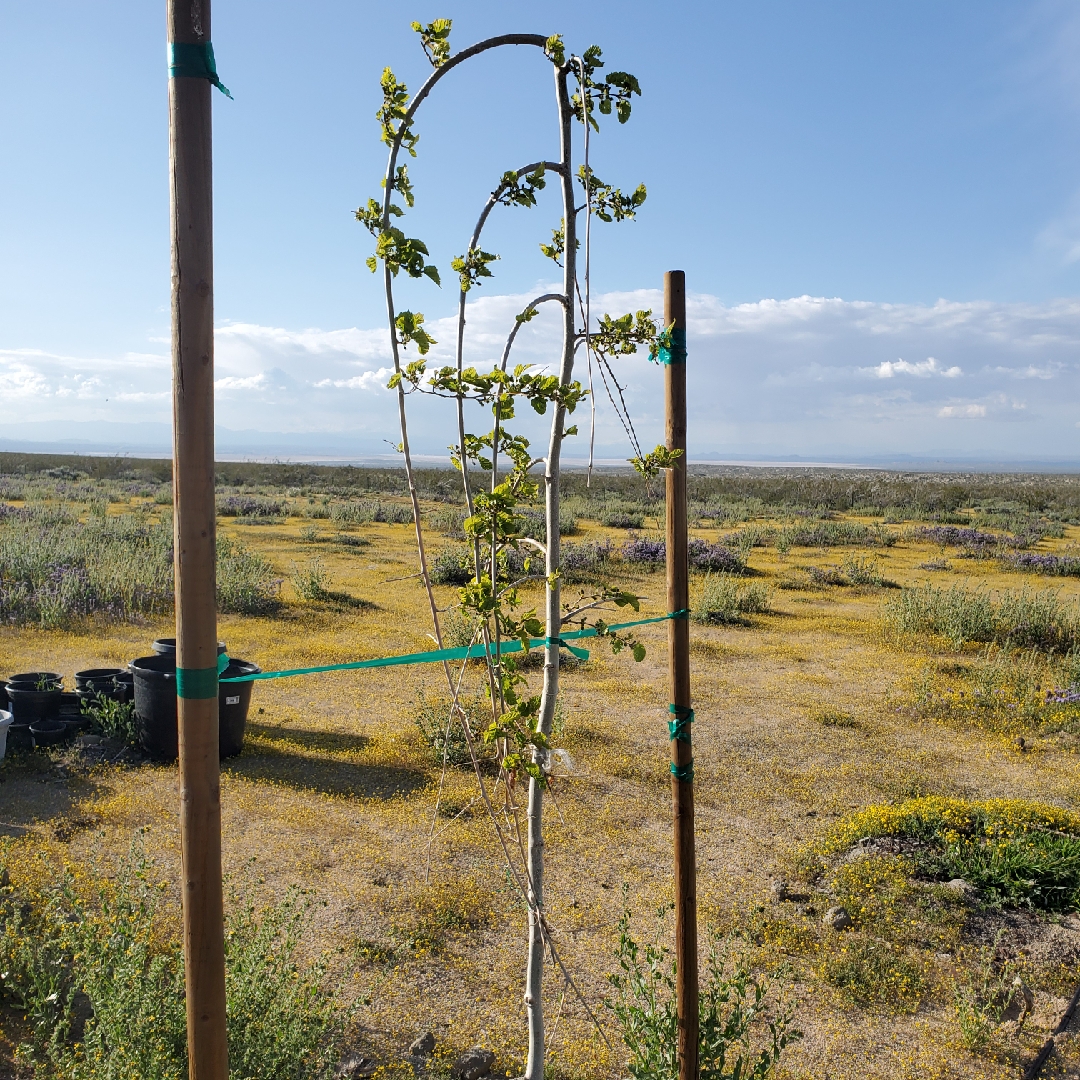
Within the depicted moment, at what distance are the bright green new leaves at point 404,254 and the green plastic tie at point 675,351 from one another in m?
1.01

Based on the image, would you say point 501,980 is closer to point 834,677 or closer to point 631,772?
point 631,772

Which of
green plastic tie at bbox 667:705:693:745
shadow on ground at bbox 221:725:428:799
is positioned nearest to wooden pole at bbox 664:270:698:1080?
green plastic tie at bbox 667:705:693:745

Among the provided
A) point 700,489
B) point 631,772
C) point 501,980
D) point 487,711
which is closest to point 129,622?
point 487,711

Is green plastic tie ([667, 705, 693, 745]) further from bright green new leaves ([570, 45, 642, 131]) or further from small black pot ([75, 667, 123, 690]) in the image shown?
small black pot ([75, 667, 123, 690])

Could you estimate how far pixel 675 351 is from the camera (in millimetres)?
2736

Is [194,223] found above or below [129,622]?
above

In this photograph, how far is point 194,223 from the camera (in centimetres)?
178

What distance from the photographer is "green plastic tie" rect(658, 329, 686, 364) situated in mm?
2732

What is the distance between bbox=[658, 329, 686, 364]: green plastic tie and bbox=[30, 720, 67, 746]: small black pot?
5.43 meters

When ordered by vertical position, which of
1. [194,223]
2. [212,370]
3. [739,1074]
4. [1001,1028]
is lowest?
[1001,1028]

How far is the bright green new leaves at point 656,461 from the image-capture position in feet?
8.54

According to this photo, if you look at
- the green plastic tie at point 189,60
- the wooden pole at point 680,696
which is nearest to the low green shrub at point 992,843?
the wooden pole at point 680,696

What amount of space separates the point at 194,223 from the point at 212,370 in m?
0.31

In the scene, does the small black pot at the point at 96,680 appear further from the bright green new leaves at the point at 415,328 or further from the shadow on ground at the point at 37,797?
the bright green new leaves at the point at 415,328
